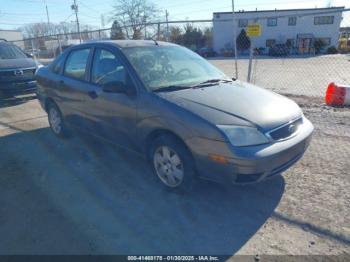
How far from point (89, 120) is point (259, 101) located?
251 cm

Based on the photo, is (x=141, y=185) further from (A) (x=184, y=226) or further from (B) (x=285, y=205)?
(B) (x=285, y=205)

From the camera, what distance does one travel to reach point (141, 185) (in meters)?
3.48

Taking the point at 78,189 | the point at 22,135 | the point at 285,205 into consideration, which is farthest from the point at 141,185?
the point at 22,135

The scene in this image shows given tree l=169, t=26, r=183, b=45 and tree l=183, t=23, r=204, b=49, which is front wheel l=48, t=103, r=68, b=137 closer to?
tree l=169, t=26, r=183, b=45

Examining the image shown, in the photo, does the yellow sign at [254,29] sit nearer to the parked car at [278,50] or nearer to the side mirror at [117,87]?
the side mirror at [117,87]

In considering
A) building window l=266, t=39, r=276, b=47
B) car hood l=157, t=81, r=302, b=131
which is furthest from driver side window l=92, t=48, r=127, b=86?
building window l=266, t=39, r=276, b=47

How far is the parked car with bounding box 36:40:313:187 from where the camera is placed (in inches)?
106

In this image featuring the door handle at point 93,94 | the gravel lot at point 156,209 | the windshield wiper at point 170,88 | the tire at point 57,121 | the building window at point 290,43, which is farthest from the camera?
the building window at point 290,43

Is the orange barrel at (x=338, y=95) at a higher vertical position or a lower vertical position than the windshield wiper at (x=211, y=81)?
lower

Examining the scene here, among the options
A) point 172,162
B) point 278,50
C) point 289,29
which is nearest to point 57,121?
point 172,162

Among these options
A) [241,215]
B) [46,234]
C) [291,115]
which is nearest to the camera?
[46,234]

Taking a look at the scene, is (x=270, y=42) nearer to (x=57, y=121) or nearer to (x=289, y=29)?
(x=289, y=29)

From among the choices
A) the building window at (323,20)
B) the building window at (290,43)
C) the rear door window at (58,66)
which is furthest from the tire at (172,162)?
the building window at (323,20)

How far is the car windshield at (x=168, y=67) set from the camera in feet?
11.3
